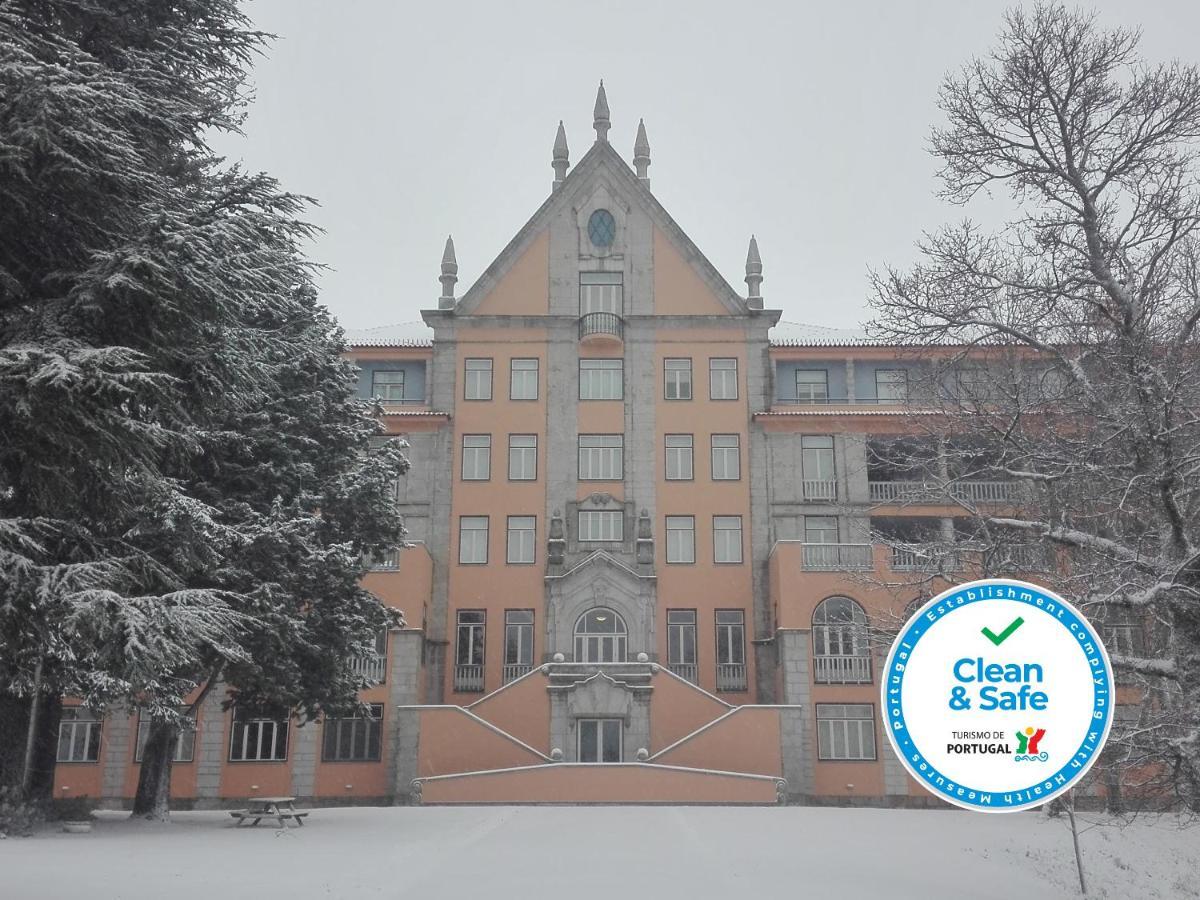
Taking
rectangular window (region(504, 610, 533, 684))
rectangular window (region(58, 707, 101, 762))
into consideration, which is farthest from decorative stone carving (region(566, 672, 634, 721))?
rectangular window (region(58, 707, 101, 762))

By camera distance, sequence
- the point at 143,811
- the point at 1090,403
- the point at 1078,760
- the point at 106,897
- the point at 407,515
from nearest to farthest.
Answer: the point at 1078,760, the point at 106,897, the point at 1090,403, the point at 143,811, the point at 407,515

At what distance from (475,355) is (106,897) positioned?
1300 inches

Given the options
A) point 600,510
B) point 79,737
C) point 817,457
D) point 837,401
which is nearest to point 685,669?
point 600,510

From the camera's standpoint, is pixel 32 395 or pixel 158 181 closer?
pixel 32 395

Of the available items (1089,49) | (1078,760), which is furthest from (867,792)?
(1078,760)

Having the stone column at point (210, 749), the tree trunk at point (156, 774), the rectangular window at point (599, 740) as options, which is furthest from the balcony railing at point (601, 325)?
the tree trunk at point (156, 774)

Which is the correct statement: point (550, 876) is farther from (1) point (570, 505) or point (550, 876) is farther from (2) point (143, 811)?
(1) point (570, 505)

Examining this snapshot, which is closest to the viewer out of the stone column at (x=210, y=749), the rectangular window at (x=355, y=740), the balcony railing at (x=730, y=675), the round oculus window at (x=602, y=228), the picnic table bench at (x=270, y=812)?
the picnic table bench at (x=270, y=812)

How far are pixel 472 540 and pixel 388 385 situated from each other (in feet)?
24.8

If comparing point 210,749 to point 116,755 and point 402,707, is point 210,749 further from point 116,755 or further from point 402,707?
point 402,707

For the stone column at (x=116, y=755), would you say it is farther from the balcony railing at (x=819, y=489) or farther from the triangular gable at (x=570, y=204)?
the balcony railing at (x=819, y=489)

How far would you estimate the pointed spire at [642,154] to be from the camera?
47.5 meters

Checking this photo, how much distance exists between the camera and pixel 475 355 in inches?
1772

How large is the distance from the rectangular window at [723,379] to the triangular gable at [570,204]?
204cm
